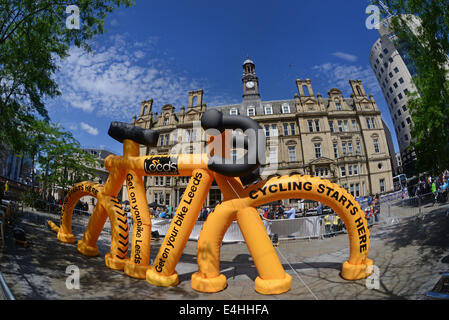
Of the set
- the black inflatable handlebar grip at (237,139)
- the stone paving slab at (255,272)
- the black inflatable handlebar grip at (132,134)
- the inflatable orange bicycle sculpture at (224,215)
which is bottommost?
the stone paving slab at (255,272)

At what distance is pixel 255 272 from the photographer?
641 centimetres

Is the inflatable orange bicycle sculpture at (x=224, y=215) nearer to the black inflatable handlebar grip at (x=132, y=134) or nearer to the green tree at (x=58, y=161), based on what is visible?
the black inflatable handlebar grip at (x=132, y=134)

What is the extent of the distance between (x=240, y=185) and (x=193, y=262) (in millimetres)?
4054

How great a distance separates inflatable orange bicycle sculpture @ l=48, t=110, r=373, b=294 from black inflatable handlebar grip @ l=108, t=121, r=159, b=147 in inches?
27.6

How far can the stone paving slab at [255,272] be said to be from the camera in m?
4.24

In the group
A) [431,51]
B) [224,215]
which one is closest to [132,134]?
[224,215]

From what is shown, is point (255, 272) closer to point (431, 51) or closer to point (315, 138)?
point (431, 51)

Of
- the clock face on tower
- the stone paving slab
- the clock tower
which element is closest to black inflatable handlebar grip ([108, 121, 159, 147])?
the stone paving slab

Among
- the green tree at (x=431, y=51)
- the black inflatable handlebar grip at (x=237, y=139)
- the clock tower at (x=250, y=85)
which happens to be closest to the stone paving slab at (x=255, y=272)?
the black inflatable handlebar grip at (x=237, y=139)

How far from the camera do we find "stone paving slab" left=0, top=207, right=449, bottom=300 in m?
4.24

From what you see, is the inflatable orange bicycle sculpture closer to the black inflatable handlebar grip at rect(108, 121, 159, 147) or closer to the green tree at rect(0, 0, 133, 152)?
the black inflatable handlebar grip at rect(108, 121, 159, 147)

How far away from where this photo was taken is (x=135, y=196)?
6195 mm
